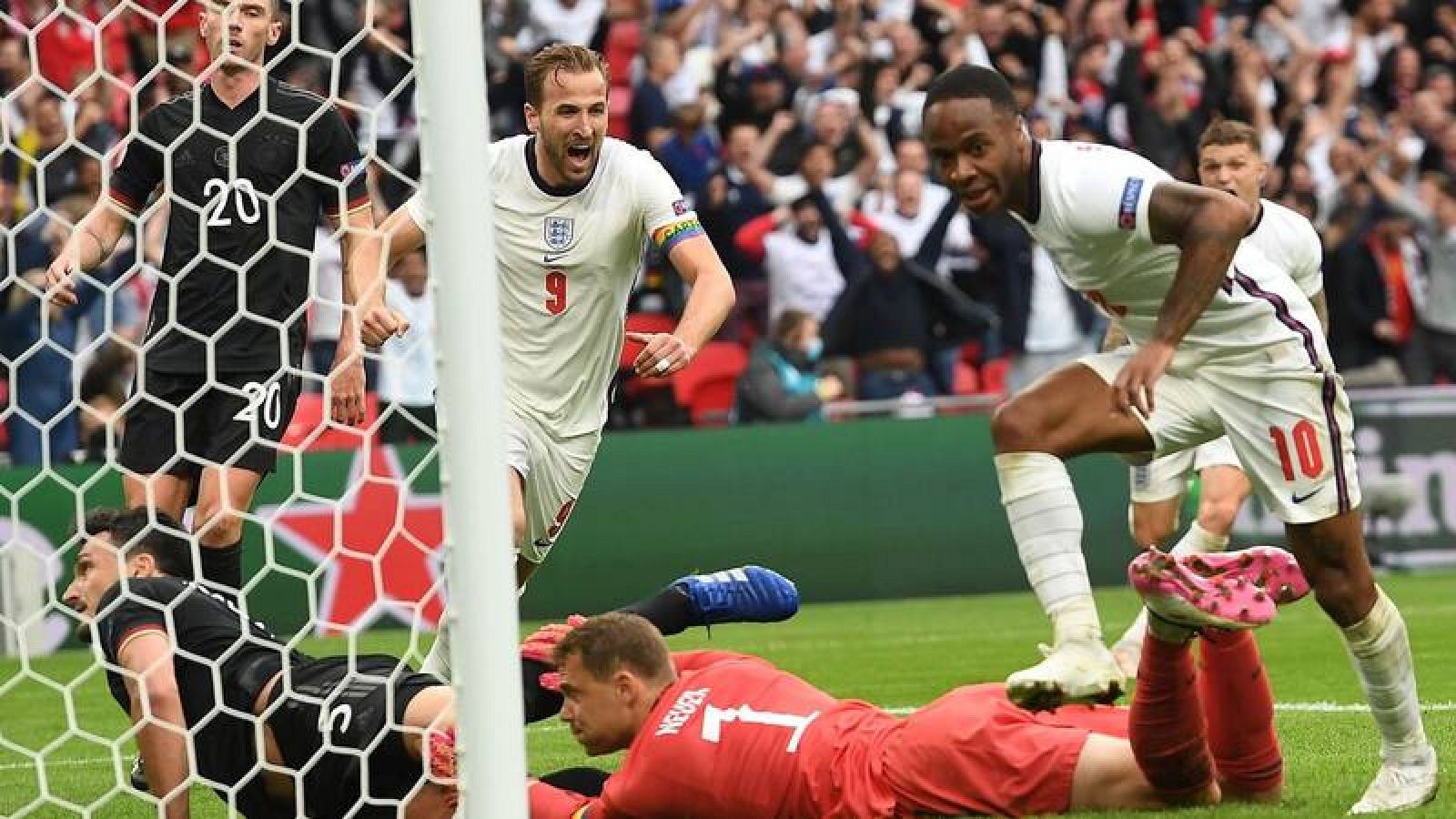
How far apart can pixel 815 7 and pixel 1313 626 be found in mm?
7768

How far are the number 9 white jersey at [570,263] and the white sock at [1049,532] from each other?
1956mm

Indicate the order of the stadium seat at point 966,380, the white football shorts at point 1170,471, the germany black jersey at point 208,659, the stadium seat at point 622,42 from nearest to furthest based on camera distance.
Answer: the germany black jersey at point 208,659, the white football shorts at point 1170,471, the stadium seat at point 966,380, the stadium seat at point 622,42

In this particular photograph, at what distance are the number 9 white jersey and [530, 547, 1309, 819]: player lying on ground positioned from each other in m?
1.70

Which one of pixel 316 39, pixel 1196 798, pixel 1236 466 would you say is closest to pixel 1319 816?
pixel 1196 798

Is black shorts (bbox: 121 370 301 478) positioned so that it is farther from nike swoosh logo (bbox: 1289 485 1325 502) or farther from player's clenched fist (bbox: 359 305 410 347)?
nike swoosh logo (bbox: 1289 485 1325 502)

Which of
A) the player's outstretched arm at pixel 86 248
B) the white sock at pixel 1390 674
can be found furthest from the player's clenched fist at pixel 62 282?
the white sock at pixel 1390 674

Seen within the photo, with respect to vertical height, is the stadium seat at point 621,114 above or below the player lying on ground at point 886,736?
above

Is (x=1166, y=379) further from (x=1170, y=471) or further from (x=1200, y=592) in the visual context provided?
(x=1170, y=471)

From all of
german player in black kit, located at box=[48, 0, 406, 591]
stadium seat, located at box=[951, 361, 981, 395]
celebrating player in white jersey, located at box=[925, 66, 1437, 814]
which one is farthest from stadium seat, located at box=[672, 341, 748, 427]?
celebrating player in white jersey, located at box=[925, 66, 1437, 814]

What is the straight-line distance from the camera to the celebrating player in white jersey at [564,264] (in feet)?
23.8

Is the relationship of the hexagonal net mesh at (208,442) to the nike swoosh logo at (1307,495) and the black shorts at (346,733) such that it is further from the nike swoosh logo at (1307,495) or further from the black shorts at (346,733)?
the nike swoosh logo at (1307,495)

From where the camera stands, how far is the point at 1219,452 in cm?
1027

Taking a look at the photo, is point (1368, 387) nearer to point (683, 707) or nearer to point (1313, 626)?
point (1313, 626)

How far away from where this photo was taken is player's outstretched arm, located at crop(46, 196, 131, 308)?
6820mm
